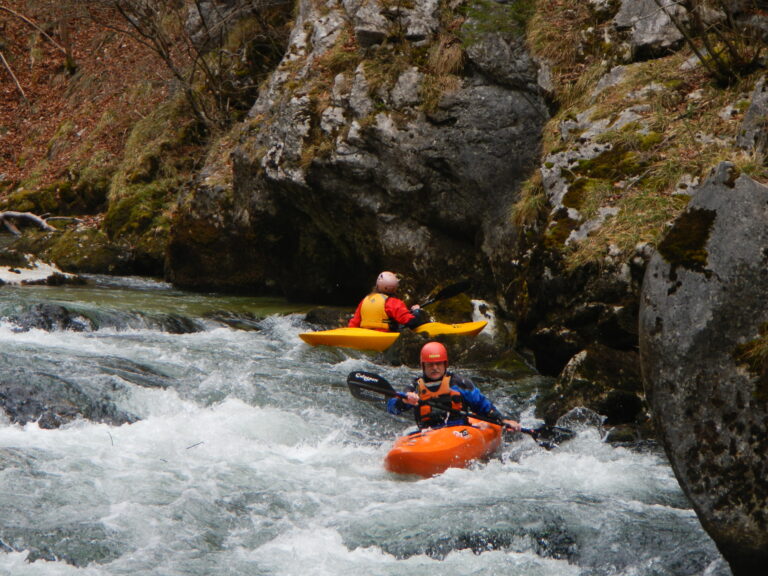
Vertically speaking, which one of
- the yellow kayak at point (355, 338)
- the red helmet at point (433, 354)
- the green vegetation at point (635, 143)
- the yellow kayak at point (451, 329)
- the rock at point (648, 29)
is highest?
the rock at point (648, 29)

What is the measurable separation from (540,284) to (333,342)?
101 inches

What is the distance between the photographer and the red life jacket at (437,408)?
6.13 metres

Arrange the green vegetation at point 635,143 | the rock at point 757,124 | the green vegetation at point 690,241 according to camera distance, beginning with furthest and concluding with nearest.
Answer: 1. the green vegetation at point 635,143
2. the rock at point 757,124
3. the green vegetation at point 690,241

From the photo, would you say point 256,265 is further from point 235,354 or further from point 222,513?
point 222,513

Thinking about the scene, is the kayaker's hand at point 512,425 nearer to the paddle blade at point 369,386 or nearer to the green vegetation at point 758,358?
the paddle blade at point 369,386

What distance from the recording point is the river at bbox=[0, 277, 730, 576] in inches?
161

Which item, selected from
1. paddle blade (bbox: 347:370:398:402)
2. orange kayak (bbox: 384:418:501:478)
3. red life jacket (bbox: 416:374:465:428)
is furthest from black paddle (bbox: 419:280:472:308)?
orange kayak (bbox: 384:418:501:478)

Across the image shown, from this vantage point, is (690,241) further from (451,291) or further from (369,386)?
(451,291)

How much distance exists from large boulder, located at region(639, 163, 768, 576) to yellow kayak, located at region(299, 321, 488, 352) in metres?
5.34

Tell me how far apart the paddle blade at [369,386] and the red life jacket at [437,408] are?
0.26 metres

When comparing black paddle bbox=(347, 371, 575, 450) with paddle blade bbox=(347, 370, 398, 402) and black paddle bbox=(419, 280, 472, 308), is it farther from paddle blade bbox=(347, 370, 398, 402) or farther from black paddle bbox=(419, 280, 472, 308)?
black paddle bbox=(419, 280, 472, 308)

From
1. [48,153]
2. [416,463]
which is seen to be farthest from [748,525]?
[48,153]

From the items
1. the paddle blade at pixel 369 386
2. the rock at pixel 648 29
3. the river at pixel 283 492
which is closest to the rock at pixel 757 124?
the rock at pixel 648 29

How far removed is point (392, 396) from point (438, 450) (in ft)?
2.81
